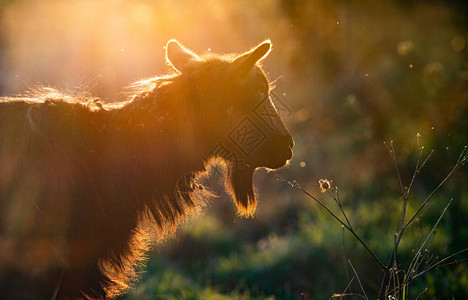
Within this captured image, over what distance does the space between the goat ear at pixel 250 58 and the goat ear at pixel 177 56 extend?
1.32 feet

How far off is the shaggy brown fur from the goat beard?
0.13m

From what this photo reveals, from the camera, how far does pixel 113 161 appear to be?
3154 millimetres

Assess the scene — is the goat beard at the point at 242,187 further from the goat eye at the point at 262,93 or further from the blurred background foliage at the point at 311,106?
the blurred background foliage at the point at 311,106

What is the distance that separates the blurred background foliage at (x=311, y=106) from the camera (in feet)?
22.8

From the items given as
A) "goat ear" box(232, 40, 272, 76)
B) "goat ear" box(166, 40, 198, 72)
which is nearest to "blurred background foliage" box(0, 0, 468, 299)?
"goat ear" box(166, 40, 198, 72)

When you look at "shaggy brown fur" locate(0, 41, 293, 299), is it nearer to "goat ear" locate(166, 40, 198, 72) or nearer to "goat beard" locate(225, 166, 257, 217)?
"goat ear" locate(166, 40, 198, 72)

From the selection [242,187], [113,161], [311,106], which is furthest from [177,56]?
[311,106]

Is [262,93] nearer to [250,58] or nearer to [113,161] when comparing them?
[250,58]

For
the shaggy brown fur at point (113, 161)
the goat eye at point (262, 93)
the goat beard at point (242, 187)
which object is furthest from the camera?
the goat beard at point (242, 187)

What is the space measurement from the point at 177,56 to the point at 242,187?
101 cm

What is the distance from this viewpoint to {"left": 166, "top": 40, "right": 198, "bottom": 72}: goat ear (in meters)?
3.53

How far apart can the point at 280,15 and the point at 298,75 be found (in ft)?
6.69

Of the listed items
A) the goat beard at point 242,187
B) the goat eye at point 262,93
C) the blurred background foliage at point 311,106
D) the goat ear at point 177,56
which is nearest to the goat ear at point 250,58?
the goat eye at point 262,93

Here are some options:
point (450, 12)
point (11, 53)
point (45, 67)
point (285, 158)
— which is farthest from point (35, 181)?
point (450, 12)
